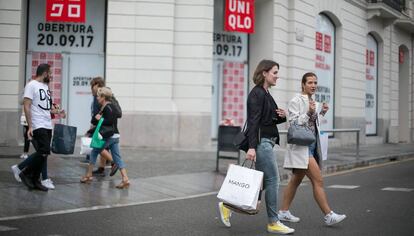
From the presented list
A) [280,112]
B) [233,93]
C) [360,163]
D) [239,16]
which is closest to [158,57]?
[239,16]

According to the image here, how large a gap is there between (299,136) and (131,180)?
4570mm

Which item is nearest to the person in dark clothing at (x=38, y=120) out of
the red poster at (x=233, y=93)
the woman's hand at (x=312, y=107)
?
the woman's hand at (x=312, y=107)

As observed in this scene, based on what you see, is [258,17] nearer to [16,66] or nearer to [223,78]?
[223,78]

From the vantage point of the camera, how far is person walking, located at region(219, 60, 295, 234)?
21.4 feet

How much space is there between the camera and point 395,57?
27844mm

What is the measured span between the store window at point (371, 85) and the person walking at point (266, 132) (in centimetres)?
1980

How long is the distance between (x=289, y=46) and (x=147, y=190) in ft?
37.3

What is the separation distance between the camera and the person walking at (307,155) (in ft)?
23.0

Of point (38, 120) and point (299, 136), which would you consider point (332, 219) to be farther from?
point (38, 120)

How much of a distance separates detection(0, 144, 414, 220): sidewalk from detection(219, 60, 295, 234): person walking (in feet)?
9.26

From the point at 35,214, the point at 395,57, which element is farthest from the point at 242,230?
the point at 395,57

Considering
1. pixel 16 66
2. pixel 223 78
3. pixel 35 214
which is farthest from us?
pixel 223 78

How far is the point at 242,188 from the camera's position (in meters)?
6.41

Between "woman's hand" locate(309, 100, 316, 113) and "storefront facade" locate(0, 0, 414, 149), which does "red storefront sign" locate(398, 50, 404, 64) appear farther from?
"woman's hand" locate(309, 100, 316, 113)
